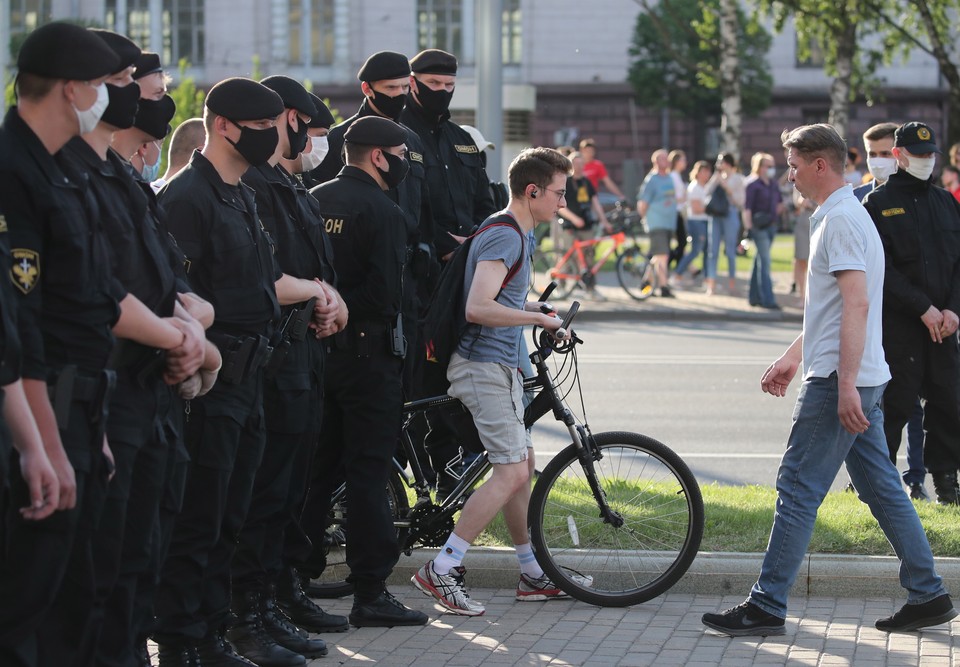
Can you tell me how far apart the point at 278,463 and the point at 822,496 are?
210 cm

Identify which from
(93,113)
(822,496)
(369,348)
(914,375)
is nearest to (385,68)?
(369,348)

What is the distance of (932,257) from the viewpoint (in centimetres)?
727

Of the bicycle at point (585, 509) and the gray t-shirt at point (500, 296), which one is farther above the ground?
the gray t-shirt at point (500, 296)

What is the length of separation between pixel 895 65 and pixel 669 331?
34197 mm

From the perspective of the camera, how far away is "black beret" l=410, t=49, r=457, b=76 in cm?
749

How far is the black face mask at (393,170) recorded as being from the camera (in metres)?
5.94

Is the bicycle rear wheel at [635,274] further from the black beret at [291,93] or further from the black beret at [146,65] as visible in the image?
the black beret at [146,65]

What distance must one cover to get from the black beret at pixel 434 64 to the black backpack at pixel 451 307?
169cm

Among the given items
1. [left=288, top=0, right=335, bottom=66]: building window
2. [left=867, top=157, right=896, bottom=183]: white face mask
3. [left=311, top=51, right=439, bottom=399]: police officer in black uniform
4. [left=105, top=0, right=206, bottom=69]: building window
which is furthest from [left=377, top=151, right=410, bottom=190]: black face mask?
[left=105, top=0, right=206, bottom=69]: building window

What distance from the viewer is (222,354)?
16.0ft

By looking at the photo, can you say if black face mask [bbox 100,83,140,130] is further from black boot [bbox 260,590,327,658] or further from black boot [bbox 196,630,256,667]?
black boot [bbox 260,590,327,658]

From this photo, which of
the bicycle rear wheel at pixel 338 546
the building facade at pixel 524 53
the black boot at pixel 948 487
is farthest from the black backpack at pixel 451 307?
the building facade at pixel 524 53

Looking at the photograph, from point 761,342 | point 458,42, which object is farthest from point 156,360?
point 458,42

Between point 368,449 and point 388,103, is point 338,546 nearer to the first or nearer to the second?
point 368,449
